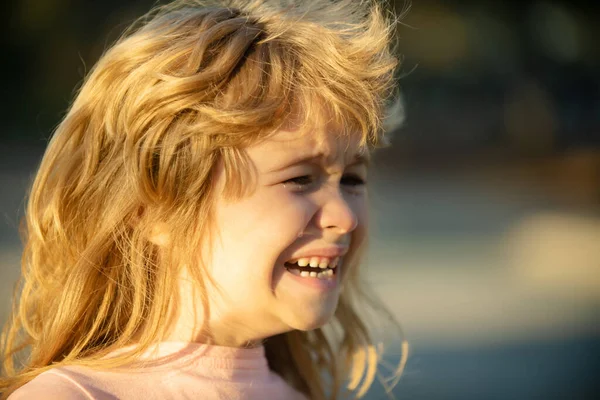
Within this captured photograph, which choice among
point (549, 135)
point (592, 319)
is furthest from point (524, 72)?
point (592, 319)

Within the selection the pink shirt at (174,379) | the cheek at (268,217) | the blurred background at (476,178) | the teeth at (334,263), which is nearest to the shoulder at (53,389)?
the pink shirt at (174,379)

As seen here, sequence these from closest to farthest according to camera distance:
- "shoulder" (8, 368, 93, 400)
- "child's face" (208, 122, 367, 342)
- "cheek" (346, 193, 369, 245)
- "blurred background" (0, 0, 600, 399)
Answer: "shoulder" (8, 368, 93, 400) → "child's face" (208, 122, 367, 342) → "cheek" (346, 193, 369, 245) → "blurred background" (0, 0, 600, 399)

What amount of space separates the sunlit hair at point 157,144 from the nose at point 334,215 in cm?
12

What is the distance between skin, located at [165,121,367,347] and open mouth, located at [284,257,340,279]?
0.7 inches

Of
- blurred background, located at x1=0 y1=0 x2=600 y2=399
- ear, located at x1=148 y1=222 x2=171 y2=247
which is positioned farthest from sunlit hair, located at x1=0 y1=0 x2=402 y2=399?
blurred background, located at x1=0 y1=0 x2=600 y2=399

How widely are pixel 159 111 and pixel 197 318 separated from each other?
13.4 inches

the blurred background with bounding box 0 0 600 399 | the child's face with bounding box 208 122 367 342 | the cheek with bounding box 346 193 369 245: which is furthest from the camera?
the blurred background with bounding box 0 0 600 399

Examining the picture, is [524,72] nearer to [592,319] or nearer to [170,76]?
[592,319]

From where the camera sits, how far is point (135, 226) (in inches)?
52.4

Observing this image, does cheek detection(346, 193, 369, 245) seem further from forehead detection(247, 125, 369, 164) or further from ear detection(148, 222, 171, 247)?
ear detection(148, 222, 171, 247)

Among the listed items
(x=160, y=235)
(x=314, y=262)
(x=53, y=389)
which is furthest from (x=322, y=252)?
(x=53, y=389)

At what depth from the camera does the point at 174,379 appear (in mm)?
1264

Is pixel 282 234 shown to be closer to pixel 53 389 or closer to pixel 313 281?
pixel 313 281

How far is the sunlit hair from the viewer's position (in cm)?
127
